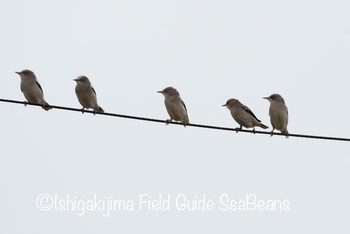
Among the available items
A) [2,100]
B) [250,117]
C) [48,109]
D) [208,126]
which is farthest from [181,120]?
[2,100]

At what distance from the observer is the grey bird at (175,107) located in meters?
15.7

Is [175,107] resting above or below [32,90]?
below

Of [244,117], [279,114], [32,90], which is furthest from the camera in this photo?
[32,90]

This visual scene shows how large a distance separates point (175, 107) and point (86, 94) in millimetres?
2000

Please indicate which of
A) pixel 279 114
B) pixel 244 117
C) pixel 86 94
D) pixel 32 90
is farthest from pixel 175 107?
pixel 32 90

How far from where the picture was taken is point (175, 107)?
51.6 ft

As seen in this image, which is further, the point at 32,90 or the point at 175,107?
the point at 32,90

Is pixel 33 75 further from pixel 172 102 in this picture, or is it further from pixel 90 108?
pixel 172 102

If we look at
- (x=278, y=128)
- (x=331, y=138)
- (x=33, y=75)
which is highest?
(x=33, y=75)

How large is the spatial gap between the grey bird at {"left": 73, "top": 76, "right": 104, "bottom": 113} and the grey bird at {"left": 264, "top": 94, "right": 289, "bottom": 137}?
390 centimetres

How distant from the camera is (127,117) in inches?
462

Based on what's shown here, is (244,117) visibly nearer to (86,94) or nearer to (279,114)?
(279,114)

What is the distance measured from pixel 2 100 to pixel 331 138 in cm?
553

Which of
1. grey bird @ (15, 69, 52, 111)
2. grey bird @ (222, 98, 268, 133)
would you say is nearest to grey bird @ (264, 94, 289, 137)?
grey bird @ (222, 98, 268, 133)
